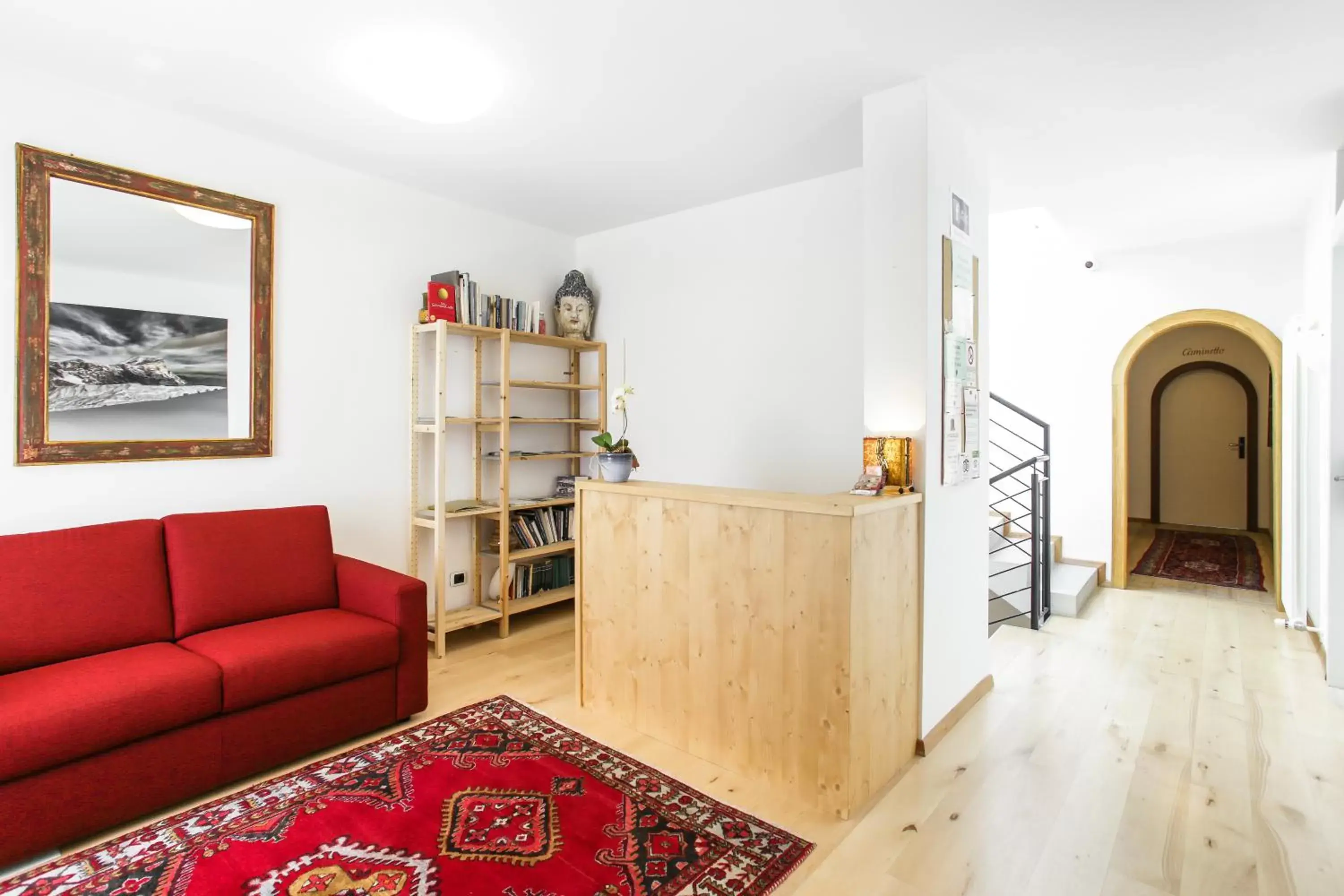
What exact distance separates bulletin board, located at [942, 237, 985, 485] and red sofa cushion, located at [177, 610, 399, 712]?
2.42m

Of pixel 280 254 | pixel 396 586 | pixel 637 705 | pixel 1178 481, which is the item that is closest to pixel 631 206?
pixel 280 254

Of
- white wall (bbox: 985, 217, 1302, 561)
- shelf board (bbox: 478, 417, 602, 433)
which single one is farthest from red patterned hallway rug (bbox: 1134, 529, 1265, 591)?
shelf board (bbox: 478, 417, 602, 433)

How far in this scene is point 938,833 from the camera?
2.18 metres

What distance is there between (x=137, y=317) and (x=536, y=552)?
232 cm

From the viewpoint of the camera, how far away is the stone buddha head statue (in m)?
4.63

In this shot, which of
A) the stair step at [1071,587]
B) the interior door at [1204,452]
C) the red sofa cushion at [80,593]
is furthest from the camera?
the interior door at [1204,452]

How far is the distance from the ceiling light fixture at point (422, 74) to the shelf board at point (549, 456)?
1980 mm

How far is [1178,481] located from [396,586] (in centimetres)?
899

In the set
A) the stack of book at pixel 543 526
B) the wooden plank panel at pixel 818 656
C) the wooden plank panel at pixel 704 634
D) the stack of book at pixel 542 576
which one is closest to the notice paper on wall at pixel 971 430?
the wooden plank panel at pixel 818 656

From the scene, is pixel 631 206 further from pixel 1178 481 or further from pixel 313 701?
pixel 1178 481

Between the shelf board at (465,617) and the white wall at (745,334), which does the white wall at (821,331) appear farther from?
the shelf board at (465,617)

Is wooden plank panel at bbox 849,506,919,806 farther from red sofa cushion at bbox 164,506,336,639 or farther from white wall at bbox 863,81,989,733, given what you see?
red sofa cushion at bbox 164,506,336,639

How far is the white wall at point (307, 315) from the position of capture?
2.74 m

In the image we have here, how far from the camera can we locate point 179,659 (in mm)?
2418
